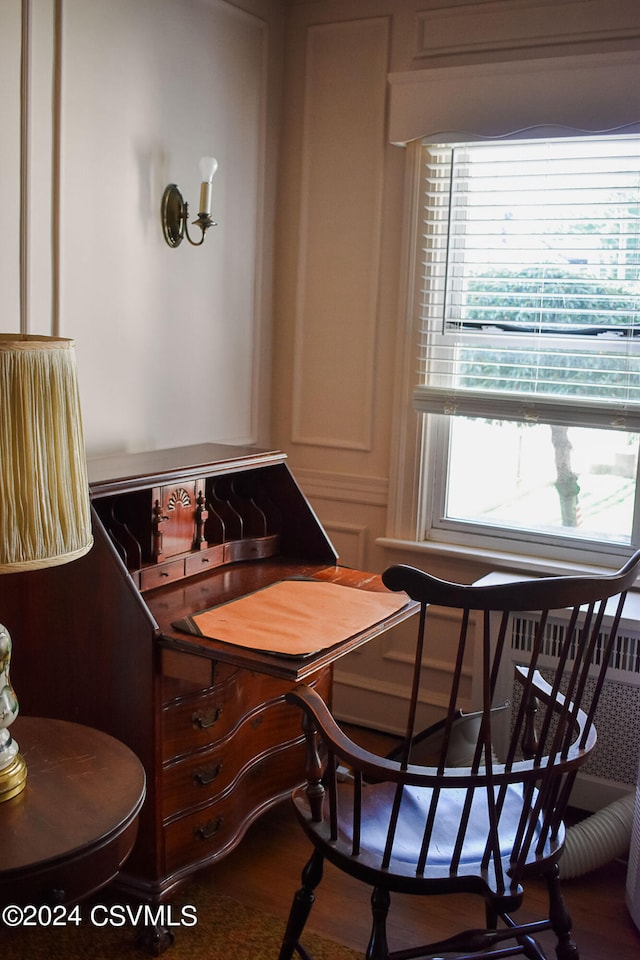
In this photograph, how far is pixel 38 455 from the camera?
1.47 metres

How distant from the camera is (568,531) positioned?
117 inches

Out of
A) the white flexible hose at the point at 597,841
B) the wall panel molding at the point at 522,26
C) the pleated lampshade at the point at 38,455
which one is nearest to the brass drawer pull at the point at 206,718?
the pleated lampshade at the point at 38,455

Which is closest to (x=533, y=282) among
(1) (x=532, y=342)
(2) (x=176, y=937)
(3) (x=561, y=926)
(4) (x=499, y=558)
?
(1) (x=532, y=342)

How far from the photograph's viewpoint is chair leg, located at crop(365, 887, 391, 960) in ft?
5.17

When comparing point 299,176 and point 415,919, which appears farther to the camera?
point 299,176

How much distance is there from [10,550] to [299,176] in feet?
7.23

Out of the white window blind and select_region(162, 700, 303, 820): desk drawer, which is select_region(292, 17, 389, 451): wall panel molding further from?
select_region(162, 700, 303, 820): desk drawer

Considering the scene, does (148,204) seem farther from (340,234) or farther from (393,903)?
(393,903)

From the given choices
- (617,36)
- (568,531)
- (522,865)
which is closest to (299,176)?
(617,36)

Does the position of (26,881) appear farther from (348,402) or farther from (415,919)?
(348,402)

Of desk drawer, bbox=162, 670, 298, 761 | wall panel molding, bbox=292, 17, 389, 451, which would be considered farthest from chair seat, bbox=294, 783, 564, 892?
wall panel molding, bbox=292, 17, 389, 451

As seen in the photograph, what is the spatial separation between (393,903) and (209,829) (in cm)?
51

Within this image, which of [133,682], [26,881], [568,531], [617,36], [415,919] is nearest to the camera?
[26,881]

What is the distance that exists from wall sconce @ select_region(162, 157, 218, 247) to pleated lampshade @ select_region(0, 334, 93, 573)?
1.31 m
